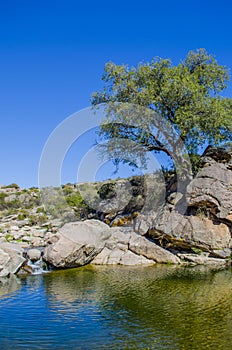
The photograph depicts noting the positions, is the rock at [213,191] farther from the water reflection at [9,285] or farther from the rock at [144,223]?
the water reflection at [9,285]

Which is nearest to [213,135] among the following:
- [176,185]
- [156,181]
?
[176,185]

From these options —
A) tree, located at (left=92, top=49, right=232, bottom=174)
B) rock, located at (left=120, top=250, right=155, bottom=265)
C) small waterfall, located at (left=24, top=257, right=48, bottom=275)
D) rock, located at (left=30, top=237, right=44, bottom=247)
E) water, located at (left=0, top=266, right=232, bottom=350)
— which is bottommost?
water, located at (left=0, top=266, right=232, bottom=350)

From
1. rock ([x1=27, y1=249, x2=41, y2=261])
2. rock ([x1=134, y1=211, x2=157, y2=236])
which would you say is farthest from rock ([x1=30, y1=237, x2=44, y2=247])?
rock ([x1=134, y1=211, x2=157, y2=236])

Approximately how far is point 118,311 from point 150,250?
39.8 feet

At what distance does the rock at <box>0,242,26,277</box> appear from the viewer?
21470 mm

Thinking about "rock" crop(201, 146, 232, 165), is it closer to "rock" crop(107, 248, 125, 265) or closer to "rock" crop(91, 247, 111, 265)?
"rock" crop(107, 248, 125, 265)

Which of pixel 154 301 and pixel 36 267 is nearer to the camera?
pixel 154 301

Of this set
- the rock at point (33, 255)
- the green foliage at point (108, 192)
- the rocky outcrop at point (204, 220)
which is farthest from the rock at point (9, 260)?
the green foliage at point (108, 192)

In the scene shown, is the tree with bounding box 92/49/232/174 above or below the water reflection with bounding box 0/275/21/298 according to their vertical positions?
above

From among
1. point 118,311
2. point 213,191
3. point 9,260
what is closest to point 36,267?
point 9,260

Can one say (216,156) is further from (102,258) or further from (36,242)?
(36,242)

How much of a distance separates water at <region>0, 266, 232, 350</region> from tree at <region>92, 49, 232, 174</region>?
532 inches

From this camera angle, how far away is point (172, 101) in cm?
3062

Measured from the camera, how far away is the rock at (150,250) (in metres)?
25.3
